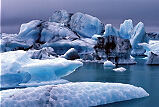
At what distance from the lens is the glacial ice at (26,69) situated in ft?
34.4

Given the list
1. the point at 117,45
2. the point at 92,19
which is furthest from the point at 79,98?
the point at 92,19

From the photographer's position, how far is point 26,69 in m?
10.5

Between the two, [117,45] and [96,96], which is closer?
[96,96]

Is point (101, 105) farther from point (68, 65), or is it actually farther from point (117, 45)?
point (117, 45)

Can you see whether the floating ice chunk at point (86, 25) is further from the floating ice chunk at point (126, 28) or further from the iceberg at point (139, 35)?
the iceberg at point (139, 35)

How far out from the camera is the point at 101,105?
708 centimetres

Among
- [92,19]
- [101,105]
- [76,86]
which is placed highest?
[92,19]

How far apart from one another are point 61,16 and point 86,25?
26.0 feet

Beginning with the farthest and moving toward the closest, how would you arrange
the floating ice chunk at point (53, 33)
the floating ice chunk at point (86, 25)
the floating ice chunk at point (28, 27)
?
the floating ice chunk at point (86, 25) → the floating ice chunk at point (53, 33) → the floating ice chunk at point (28, 27)

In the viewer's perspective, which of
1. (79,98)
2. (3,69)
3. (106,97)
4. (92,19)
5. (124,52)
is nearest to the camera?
(79,98)

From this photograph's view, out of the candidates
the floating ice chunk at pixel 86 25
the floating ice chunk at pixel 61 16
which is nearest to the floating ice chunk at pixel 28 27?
the floating ice chunk at pixel 86 25

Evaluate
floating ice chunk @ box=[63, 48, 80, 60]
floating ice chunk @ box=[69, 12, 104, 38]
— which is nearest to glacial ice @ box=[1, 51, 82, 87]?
floating ice chunk @ box=[63, 48, 80, 60]

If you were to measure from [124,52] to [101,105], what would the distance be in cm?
1645

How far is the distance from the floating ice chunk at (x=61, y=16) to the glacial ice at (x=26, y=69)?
37433mm
